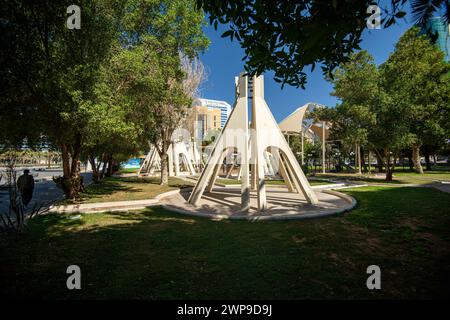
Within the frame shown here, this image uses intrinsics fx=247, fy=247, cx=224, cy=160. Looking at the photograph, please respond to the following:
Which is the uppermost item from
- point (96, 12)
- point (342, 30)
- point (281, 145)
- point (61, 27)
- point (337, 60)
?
point (96, 12)

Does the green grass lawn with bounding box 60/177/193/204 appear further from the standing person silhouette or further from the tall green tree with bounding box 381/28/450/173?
the tall green tree with bounding box 381/28/450/173

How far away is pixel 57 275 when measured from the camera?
181 inches

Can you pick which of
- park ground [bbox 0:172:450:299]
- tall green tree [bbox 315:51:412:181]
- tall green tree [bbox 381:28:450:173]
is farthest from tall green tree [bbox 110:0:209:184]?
tall green tree [bbox 381:28:450:173]

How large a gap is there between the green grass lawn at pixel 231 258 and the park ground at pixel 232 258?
2 centimetres

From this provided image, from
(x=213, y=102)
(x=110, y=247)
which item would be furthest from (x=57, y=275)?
(x=213, y=102)

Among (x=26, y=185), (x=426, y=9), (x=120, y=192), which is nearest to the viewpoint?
(x=426, y=9)

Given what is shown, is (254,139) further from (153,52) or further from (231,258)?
(153,52)

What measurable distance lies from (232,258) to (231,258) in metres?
0.02

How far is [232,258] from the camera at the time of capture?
5.28 metres

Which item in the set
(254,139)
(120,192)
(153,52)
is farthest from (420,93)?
(120,192)

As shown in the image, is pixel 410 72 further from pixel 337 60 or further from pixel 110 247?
pixel 110 247

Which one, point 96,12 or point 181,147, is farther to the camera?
point 181,147

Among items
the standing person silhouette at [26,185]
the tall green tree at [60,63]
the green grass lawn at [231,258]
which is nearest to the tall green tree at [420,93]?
the green grass lawn at [231,258]
